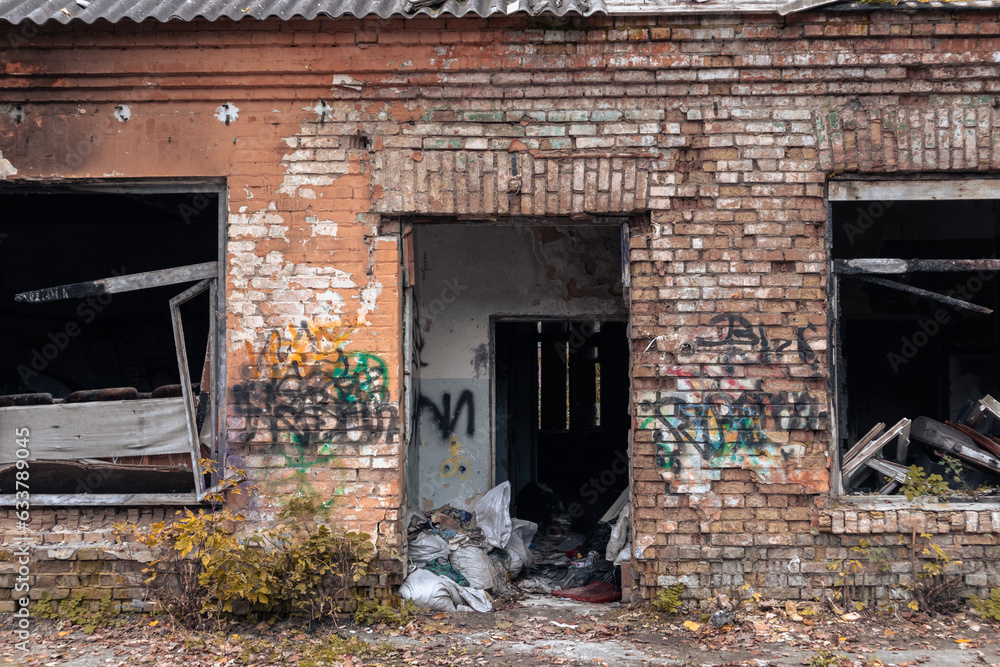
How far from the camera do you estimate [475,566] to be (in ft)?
16.9

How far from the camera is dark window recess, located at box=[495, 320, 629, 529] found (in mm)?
9734

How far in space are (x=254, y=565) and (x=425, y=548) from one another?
1.25m

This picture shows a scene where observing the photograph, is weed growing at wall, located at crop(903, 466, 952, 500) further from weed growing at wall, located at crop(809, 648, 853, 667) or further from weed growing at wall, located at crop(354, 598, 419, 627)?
weed growing at wall, located at crop(354, 598, 419, 627)

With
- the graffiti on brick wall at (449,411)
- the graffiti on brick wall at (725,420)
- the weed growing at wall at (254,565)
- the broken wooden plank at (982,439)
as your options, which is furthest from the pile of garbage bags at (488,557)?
the broken wooden plank at (982,439)

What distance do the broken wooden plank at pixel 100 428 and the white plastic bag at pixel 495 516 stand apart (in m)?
2.31

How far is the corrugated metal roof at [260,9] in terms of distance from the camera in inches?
170

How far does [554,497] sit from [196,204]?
498 cm

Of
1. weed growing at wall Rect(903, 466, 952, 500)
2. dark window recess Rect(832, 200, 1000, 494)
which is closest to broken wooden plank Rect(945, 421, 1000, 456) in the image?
weed growing at wall Rect(903, 466, 952, 500)

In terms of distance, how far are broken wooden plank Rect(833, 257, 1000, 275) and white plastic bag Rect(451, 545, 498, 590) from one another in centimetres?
318

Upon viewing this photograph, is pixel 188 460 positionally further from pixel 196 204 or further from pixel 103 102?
pixel 196 204

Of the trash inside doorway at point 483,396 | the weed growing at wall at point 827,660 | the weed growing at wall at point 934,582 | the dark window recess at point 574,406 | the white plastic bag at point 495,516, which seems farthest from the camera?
the dark window recess at point 574,406

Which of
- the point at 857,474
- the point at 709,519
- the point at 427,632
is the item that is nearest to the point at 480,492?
the point at 427,632

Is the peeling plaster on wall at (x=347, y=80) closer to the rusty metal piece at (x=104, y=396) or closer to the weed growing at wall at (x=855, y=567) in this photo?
the rusty metal piece at (x=104, y=396)

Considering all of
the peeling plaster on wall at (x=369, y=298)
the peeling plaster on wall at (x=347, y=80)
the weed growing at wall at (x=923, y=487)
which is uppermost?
the peeling plaster on wall at (x=347, y=80)
